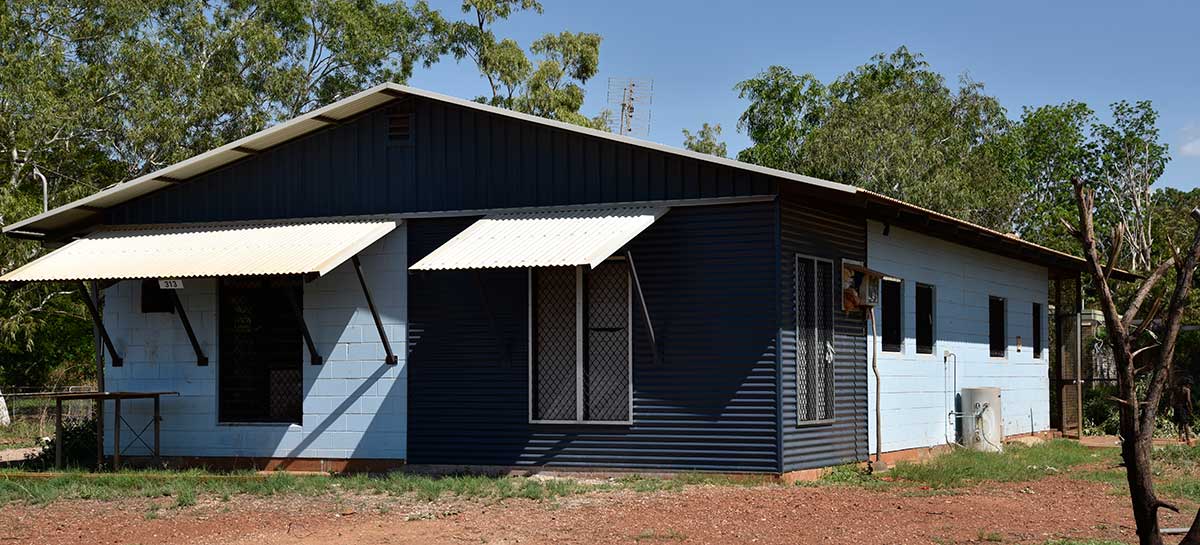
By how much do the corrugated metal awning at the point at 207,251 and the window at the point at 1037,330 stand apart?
1083cm

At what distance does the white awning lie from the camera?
41.3ft

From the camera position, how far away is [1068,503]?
1180cm

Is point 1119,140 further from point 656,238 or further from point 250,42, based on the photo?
point 656,238

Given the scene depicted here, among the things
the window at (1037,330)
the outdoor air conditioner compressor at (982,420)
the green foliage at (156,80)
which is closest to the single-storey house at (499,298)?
the outdoor air conditioner compressor at (982,420)

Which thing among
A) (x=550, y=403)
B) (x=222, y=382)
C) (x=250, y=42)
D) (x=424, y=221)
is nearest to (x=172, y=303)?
(x=222, y=382)

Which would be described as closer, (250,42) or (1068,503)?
(1068,503)

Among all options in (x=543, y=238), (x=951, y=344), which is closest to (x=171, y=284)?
(x=543, y=238)

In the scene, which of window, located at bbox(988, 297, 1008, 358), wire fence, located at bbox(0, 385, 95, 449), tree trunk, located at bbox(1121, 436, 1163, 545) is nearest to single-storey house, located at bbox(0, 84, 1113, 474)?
window, located at bbox(988, 297, 1008, 358)

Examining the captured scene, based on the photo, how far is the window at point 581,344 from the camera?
13695 millimetres

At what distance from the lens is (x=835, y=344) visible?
14305 millimetres

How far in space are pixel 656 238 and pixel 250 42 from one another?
80.5 feet

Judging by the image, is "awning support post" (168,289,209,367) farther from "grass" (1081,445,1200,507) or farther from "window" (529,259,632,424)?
"grass" (1081,445,1200,507)

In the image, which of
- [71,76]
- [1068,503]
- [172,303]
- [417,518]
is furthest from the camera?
[71,76]

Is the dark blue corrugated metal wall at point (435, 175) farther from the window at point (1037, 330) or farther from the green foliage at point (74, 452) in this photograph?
the window at point (1037, 330)
